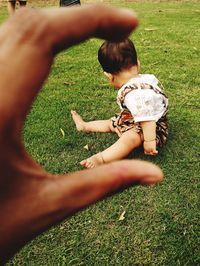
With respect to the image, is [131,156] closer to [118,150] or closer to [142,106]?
[118,150]

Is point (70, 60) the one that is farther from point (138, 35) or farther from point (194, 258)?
point (194, 258)

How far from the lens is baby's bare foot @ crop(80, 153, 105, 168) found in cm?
290

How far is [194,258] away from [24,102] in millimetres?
1670

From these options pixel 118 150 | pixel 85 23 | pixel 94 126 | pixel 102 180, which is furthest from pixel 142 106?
pixel 85 23

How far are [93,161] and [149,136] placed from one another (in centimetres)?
45

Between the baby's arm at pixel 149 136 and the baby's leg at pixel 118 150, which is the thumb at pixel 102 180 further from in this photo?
the baby's arm at pixel 149 136

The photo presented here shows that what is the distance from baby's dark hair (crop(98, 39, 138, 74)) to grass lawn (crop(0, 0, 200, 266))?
1.76ft

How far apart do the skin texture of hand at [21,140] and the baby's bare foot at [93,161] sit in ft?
6.88

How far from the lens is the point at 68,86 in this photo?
4.41 metres

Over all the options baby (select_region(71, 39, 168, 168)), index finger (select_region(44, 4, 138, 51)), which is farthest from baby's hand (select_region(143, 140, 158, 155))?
index finger (select_region(44, 4, 138, 51))

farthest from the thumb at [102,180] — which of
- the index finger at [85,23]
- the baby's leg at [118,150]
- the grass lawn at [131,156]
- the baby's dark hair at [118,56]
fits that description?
the baby's dark hair at [118,56]

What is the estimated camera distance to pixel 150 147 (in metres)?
3.01

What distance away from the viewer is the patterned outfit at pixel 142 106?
3.10 meters

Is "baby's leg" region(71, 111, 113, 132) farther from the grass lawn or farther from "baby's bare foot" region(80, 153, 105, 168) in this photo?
"baby's bare foot" region(80, 153, 105, 168)
